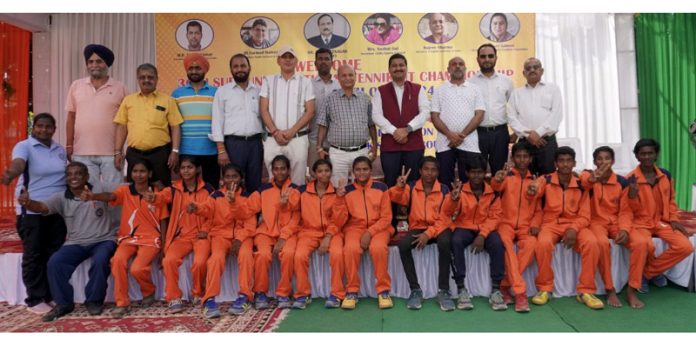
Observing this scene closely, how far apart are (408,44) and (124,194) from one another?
4.66 meters

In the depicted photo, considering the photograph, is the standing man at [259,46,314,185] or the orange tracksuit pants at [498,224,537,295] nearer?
the orange tracksuit pants at [498,224,537,295]

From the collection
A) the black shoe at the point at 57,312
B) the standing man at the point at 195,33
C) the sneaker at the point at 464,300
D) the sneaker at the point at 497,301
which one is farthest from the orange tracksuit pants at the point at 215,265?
the standing man at the point at 195,33

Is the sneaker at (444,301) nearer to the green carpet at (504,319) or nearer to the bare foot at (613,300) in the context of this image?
the green carpet at (504,319)

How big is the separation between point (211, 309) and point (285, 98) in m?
1.92

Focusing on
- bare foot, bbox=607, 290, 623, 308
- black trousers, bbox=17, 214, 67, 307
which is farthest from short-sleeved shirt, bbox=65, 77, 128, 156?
bare foot, bbox=607, 290, 623, 308

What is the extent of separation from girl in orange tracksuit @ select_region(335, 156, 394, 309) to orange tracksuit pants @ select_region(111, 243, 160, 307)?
4.81ft

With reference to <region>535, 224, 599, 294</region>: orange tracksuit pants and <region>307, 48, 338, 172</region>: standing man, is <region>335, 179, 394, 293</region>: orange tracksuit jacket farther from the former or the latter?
<region>535, 224, 599, 294</region>: orange tracksuit pants

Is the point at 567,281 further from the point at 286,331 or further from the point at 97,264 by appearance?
the point at 97,264

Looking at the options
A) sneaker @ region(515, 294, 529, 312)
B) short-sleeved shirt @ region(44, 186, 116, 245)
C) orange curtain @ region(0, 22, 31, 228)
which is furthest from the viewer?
orange curtain @ region(0, 22, 31, 228)

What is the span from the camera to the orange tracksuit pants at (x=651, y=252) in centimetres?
385

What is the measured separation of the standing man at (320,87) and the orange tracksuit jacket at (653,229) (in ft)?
8.89

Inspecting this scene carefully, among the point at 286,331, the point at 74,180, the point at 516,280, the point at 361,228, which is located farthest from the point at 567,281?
the point at 74,180

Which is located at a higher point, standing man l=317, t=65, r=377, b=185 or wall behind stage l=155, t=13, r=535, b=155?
wall behind stage l=155, t=13, r=535, b=155

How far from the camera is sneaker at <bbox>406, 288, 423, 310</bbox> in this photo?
376 cm
